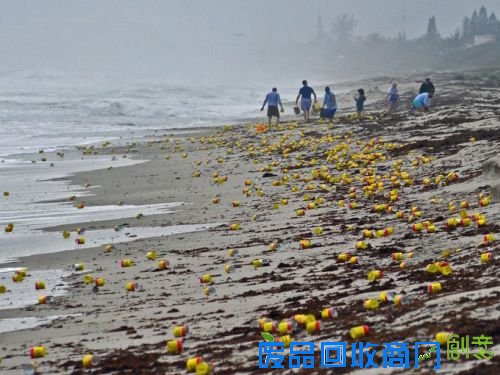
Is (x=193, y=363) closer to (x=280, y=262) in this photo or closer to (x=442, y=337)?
(x=442, y=337)

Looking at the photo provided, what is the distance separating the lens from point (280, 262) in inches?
340

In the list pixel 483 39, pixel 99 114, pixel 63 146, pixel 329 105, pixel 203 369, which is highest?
pixel 483 39

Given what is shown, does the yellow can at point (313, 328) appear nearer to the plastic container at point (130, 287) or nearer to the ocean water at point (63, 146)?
the ocean water at point (63, 146)

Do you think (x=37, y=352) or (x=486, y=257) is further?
(x=486, y=257)

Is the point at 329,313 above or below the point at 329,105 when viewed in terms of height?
below

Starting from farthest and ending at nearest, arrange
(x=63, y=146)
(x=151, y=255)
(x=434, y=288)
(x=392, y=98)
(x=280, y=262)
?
(x=392, y=98)
(x=63, y=146)
(x=151, y=255)
(x=280, y=262)
(x=434, y=288)

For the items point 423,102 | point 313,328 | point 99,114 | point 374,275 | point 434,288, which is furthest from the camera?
point 99,114

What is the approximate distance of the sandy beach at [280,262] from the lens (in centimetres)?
559

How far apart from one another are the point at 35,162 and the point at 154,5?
170159 mm

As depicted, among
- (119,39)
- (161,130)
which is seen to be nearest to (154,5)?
(119,39)

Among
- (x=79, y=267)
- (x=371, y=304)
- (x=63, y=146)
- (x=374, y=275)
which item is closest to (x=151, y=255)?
(x=79, y=267)

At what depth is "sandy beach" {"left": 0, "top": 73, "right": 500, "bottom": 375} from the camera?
559cm

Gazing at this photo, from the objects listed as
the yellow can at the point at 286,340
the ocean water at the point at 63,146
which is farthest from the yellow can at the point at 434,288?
the ocean water at the point at 63,146

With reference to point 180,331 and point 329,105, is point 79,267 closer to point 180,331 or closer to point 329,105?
point 180,331
